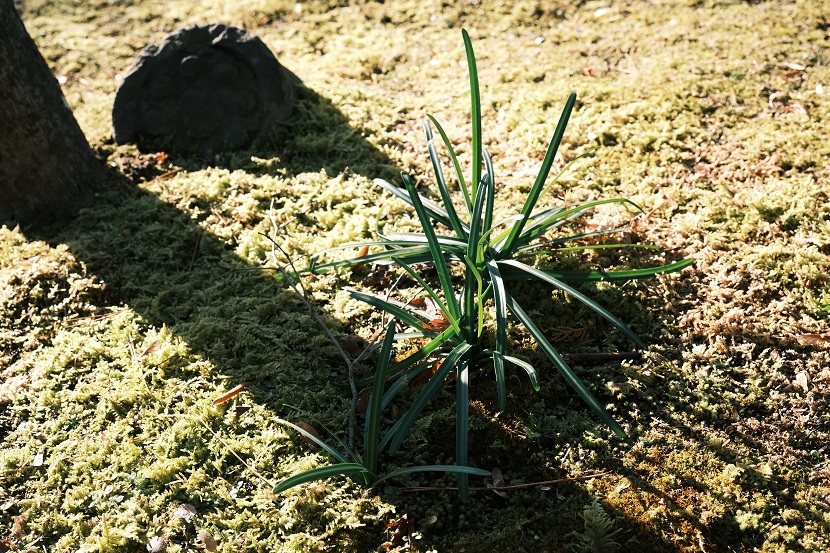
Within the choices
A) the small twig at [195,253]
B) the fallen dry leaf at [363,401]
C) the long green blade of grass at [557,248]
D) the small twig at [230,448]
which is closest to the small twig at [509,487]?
the fallen dry leaf at [363,401]

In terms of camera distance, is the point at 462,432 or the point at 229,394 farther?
the point at 229,394

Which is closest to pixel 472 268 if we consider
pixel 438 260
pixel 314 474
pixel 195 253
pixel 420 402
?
pixel 438 260

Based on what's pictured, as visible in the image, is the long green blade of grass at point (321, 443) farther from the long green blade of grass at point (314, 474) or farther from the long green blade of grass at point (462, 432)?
the long green blade of grass at point (462, 432)

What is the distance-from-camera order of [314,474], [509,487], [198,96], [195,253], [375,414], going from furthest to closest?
1. [198,96]
2. [195,253]
3. [509,487]
4. [375,414]
5. [314,474]

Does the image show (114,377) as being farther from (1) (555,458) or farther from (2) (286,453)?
(1) (555,458)

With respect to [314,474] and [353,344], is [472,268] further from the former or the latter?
[314,474]

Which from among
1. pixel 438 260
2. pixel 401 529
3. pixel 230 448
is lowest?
pixel 401 529

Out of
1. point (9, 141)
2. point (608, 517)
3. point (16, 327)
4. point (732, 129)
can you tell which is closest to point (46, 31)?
point (9, 141)
